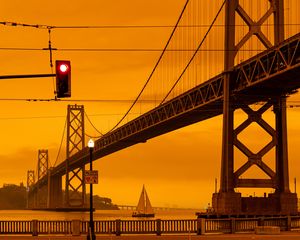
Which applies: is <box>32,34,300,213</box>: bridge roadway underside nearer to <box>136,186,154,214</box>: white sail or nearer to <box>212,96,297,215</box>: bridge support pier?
<box>212,96,297,215</box>: bridge support pier

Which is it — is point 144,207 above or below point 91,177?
above

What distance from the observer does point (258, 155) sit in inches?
2712

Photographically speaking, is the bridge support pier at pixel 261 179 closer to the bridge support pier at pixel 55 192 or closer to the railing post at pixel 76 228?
the railing post at pixel 76 228

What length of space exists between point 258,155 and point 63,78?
44059 mm

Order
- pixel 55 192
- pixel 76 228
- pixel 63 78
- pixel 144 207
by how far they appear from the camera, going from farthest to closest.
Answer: pixel 55 192 < pixel 144 207 < pixel 76 228 < pixel 63 78

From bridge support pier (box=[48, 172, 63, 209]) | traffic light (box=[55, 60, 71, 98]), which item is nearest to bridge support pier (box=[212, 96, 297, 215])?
traffic light (box=[55, 60, 71, 98])

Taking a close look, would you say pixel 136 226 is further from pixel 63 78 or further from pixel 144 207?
pixel 144 207

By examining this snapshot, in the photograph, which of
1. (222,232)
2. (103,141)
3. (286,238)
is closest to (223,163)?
(222,232)

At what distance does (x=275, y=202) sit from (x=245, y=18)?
572 inches

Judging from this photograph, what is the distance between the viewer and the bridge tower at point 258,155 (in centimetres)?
6856

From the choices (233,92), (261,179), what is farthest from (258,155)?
(233,92)

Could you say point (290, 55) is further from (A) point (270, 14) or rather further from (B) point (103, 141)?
(B) point (103, 141)

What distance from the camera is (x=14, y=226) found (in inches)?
1796

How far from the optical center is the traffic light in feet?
A: 86.0
